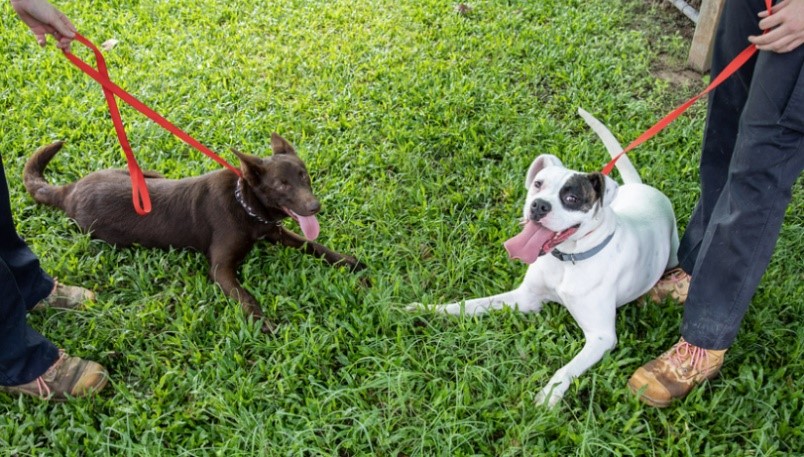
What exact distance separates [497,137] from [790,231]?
6.12 ft

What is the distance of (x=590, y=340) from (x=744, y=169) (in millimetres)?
975

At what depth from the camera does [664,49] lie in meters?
5.43

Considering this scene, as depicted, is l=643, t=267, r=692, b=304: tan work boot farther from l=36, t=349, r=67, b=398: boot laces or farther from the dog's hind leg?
l=36, t=349, r=67, b=398: boot laces

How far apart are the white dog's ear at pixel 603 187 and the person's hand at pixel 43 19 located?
2.24 meters

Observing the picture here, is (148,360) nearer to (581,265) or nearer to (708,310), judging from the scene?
(581,265)

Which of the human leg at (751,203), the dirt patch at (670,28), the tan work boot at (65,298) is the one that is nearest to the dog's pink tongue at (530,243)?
the human leg at (751,203)

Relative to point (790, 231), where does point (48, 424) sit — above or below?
above

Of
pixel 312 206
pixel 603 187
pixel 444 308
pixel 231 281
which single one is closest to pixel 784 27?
pixel 603 187

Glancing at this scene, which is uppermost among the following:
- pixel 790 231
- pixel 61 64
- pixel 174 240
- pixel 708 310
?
pixel 61 64

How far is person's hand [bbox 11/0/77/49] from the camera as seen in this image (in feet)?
8.10

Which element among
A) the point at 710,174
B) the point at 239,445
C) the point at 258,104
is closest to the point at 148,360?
the point at 239,445

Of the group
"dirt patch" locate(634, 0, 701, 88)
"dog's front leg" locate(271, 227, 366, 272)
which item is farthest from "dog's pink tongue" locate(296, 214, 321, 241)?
"dirt patch" locate(634, 0, 701, 88)

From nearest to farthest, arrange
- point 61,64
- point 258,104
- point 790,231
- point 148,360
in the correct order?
point 148,360 → point 790,231 → point 258,104 → point 61,64

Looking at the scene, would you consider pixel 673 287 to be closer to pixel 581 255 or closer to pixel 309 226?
pixel 581 255
